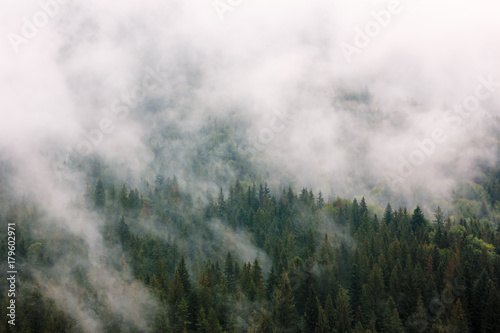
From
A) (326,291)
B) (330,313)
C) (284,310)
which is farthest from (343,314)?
(326,291)

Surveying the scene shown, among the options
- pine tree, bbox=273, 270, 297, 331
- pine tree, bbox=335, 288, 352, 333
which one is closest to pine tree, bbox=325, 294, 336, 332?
pine tree, bbox=335, 288, 352, 333

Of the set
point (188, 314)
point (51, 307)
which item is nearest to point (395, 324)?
point (188, 314)

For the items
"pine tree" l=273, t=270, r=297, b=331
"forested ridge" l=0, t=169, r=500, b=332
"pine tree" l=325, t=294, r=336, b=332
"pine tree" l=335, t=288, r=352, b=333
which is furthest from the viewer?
"pine tree" l=273, t=270, r=297, b=331

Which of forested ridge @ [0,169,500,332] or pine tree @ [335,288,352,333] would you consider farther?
pine tree @ [335,288,352,333]

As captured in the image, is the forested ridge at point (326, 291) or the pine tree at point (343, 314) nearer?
the forested ridge at point (326, 291)

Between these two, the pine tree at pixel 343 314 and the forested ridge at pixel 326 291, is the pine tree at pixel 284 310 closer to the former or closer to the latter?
the forested ridge at pixel 326 291

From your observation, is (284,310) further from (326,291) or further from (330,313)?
(326,291)

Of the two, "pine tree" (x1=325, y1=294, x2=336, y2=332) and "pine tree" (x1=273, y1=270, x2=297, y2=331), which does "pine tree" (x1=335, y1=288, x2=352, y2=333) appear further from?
"pine tree" (x1=273, y1=270, x2=297, y2=331)

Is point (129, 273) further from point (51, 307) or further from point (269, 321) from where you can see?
point (269, 321)

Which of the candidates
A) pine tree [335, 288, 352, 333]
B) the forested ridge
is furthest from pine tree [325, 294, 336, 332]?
pine tree [335, 288, 352, 333]

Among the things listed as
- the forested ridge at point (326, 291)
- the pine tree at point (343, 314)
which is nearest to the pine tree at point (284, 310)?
the forested ridge at point (326, 291)

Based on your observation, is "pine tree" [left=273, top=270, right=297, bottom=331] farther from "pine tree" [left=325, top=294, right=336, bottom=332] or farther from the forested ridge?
"pine tree" [left=325, top=294, right=336, bottom=332]

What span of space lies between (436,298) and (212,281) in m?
59.6

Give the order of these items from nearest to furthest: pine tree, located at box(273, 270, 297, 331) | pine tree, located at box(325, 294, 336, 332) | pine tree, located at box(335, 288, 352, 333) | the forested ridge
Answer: the forested ridge < pine tree, located at box(335, 288, 352, 333) < pine tree, located at box(325, 294, 336, 332) < pine tree, located at box(273, 270, 297, 331)
